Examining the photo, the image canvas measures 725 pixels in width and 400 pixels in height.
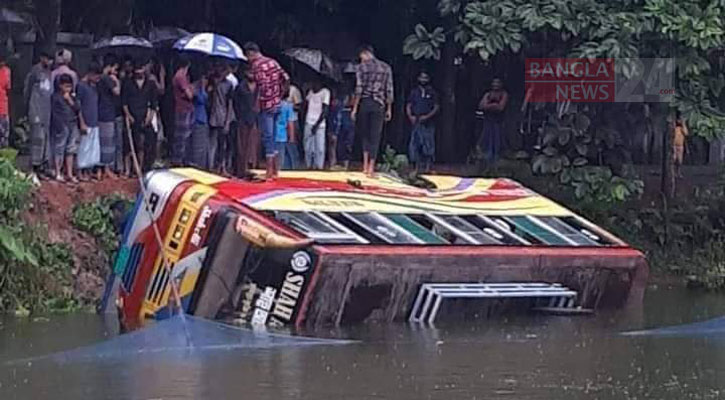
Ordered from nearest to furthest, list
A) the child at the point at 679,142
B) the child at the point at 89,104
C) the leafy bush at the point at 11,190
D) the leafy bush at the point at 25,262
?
the leafy bush at the point at 25,262 < the leafy bush at the point at 11,190 < the child at the point at 89,104 < the child at the point at 679,142

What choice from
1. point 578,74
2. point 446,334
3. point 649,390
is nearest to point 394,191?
point 446,334

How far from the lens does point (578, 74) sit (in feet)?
76.6

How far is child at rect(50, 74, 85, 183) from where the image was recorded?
2105 cm

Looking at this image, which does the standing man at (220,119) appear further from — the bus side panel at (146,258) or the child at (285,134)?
the bus side panel at (146,258)

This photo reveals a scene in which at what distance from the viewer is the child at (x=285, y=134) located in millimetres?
22828

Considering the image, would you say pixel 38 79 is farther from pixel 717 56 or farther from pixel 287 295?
pixel 717 56

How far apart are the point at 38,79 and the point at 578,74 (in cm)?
750

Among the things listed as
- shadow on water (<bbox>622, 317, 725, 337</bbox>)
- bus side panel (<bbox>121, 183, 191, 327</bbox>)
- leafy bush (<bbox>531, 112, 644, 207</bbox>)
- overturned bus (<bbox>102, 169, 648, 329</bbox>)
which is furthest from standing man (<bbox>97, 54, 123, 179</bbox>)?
shadow on water (<bbox>622, 317, 725, 337</bbox>)

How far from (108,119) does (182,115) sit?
3.59 ft

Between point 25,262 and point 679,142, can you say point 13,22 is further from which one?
point 679,142

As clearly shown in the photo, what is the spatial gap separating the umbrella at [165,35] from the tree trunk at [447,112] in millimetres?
4348

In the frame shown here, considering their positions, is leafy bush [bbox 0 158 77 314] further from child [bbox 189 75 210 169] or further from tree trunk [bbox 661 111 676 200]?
tree trunk [bbox 661 111 676 200]

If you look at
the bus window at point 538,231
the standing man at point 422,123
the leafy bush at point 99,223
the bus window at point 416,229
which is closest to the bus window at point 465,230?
the bus window at point 416,229

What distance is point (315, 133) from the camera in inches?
982
